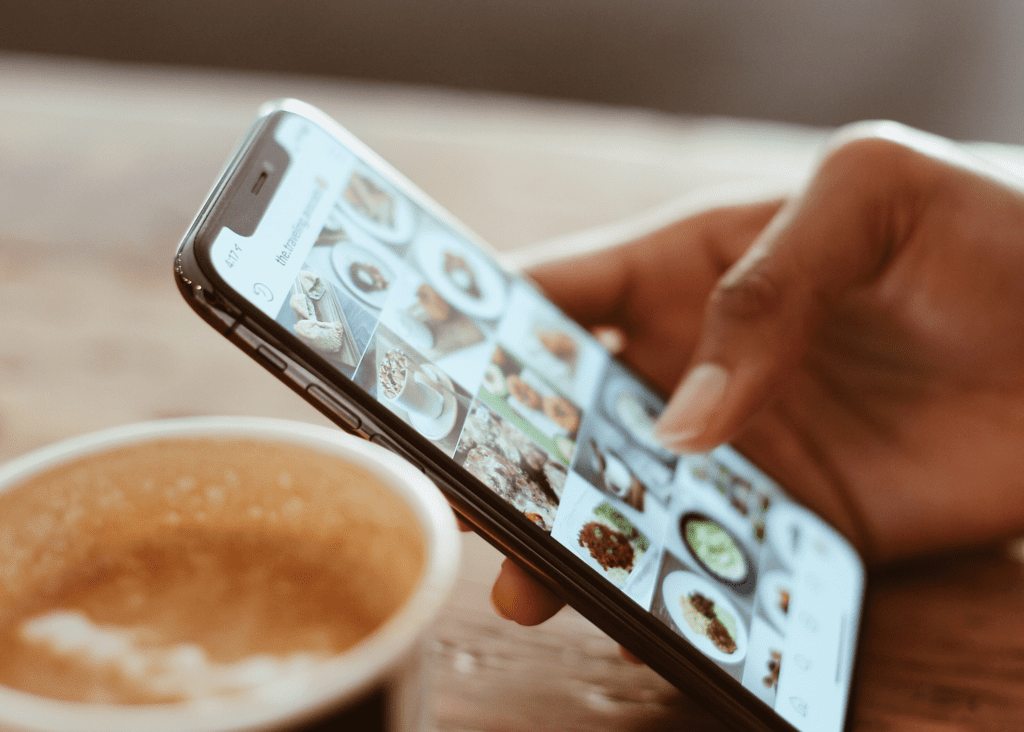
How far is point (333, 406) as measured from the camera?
364 millimetres

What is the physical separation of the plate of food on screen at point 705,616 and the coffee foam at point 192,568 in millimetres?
187

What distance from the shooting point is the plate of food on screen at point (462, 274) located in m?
0.48

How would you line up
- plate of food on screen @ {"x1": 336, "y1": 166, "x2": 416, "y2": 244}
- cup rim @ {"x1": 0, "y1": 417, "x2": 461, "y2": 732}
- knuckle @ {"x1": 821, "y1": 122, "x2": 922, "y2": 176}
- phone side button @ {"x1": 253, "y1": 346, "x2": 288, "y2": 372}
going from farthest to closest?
knuckle @ {"x1": 821, "y1": 122, "x2": 922, "y2": 176} → plate of food on screen @ {"x1": 336, "y1": 166, "x2": 416, "y2": 244} → phone side button @ {"x1": 253, "y1": 346, "x2": 288, "y2": 372} → cup rim @ {"x1": 0, "y1": 417, "x2": 461, "y2": 732}

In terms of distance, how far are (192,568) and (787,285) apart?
0.41 meters

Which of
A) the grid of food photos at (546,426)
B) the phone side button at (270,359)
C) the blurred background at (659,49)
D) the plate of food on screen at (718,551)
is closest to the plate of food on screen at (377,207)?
the grid of food photos at (546,426)

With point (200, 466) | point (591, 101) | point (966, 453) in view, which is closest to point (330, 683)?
point (200, 466)

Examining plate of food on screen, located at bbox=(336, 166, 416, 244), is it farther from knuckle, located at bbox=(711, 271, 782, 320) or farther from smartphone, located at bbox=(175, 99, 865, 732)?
knuckle, located at bbox=(711, 271, 782, 320)

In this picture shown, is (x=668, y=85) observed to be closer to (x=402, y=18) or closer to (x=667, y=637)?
(x=402, y=18)

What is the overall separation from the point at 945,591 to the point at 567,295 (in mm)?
342

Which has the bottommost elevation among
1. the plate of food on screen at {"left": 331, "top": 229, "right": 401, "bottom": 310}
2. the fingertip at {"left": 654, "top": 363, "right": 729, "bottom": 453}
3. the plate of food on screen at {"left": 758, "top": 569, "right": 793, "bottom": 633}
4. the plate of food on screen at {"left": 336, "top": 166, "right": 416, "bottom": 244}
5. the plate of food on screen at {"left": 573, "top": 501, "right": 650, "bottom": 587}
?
the plate of food on screen at {"left": 758, "top": 569, "right": 793, "bottom": 633}

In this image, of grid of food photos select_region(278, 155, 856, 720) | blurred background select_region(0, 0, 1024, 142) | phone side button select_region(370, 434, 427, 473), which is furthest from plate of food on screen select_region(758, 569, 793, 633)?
blurred background select_region(0, 0, 1024, 142)

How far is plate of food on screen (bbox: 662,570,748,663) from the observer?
38 centimetres

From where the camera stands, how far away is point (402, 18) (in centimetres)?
203

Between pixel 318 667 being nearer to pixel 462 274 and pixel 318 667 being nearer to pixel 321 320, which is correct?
pixel 321 320
